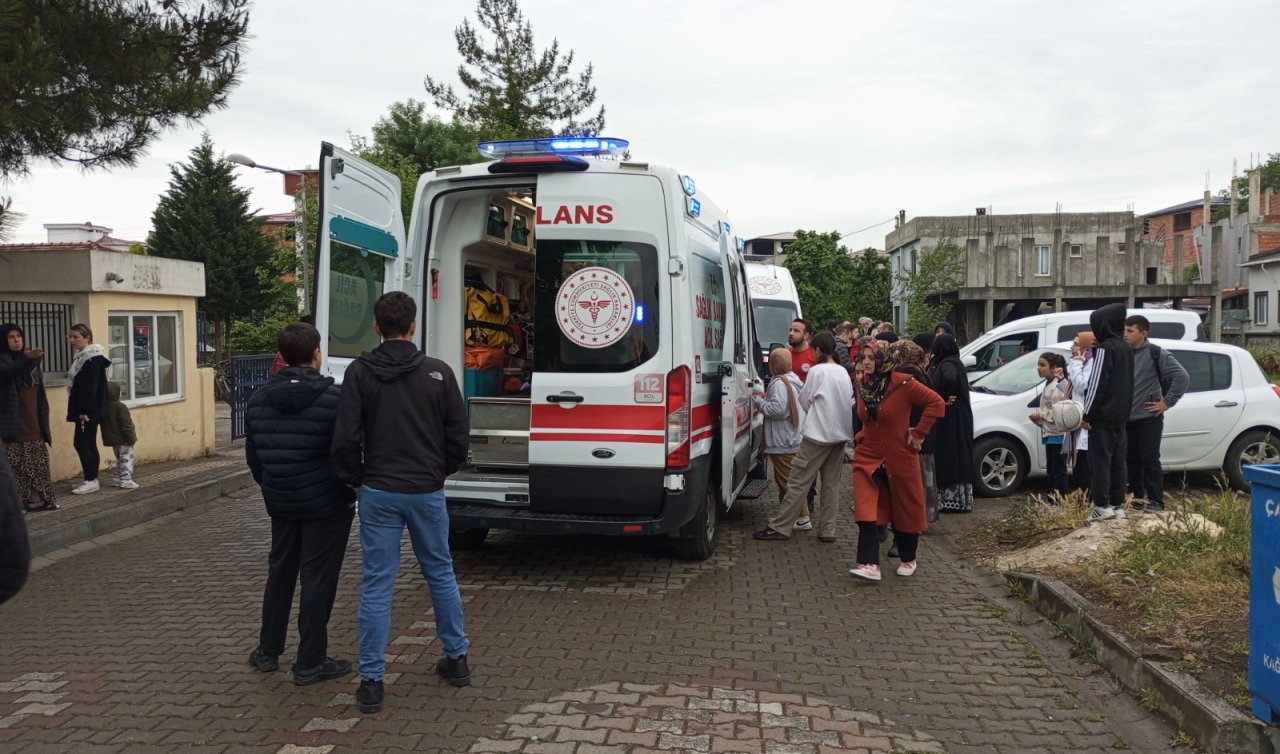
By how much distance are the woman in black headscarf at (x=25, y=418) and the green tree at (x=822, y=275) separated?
22680 mm

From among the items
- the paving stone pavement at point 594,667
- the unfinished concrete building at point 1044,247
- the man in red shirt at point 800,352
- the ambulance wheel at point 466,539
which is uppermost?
the unfinished concrete building at point 1044,247

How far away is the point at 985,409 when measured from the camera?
10016 millimetres

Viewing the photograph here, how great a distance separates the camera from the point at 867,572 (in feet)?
22.0

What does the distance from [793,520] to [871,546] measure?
1389mm

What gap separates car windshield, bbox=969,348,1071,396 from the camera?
1038 centimetres

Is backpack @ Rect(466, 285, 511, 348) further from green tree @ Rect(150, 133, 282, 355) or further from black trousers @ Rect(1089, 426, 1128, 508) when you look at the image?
green tree @ Rect(150, 133, 282, 355)

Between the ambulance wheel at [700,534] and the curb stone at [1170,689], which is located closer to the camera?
the curb stone at [1170,689]

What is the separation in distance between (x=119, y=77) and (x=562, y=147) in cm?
488

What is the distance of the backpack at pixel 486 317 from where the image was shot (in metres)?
7.31

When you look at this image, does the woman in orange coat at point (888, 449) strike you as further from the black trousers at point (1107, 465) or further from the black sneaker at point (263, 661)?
the black sneaker at point (263, 661)

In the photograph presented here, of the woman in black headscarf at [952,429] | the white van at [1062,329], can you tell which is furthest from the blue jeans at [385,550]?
the white van at [1062,329]

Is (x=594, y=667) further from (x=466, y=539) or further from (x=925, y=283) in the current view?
(x=925, y=283)

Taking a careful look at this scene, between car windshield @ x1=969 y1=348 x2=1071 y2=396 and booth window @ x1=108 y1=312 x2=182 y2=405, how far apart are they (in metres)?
9.92

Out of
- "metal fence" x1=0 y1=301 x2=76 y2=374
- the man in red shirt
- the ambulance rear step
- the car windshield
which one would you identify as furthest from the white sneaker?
"metal fence" x1=0 y1=301 x2=76 y2=374
